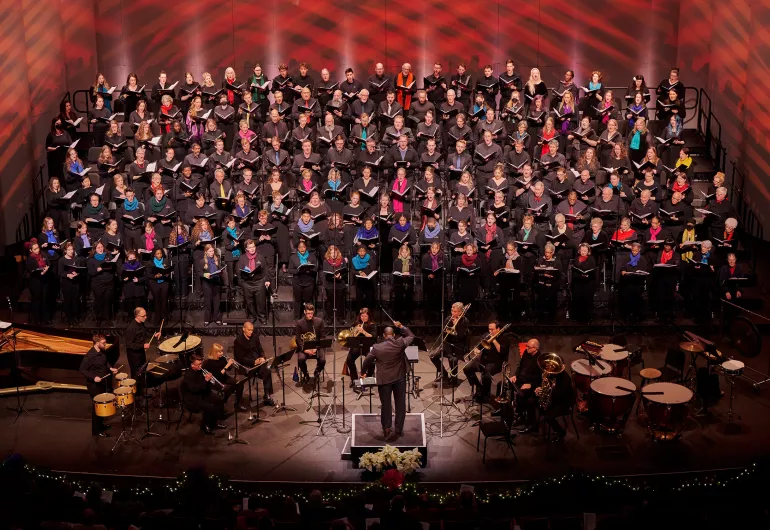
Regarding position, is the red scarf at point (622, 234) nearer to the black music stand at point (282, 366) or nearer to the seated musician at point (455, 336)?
the seated musician at point (455, 336)

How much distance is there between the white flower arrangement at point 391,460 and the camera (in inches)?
392

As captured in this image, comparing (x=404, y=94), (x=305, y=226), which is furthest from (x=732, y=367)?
(x=404, y=94)

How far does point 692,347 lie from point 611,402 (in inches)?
58.8

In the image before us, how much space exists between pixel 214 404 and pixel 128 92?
7760mm

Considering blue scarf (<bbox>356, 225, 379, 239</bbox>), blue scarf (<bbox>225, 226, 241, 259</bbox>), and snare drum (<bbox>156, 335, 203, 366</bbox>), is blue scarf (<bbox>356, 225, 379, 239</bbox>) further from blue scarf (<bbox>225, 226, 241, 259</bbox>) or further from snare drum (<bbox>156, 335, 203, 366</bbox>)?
snare drum (<bbox>156, 335, 203, 366</bbox>)

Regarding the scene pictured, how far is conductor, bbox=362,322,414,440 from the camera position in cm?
1044

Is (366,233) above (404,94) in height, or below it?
below

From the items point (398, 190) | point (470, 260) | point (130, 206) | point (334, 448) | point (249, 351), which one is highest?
point (398, 190)

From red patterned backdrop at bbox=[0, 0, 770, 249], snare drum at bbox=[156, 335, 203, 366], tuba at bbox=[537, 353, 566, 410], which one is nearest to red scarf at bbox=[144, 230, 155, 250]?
snare drum at bbox=[156, 335, 203, 366]

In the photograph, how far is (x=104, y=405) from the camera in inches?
430

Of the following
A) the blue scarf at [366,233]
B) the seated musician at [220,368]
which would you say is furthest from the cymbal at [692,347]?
the seated musician at [220,368]

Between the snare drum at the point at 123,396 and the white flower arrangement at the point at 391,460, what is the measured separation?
289 centimetres

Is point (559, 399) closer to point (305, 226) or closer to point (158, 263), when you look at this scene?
point (305, 226)

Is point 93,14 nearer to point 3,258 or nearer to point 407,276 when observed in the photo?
point 3,258
